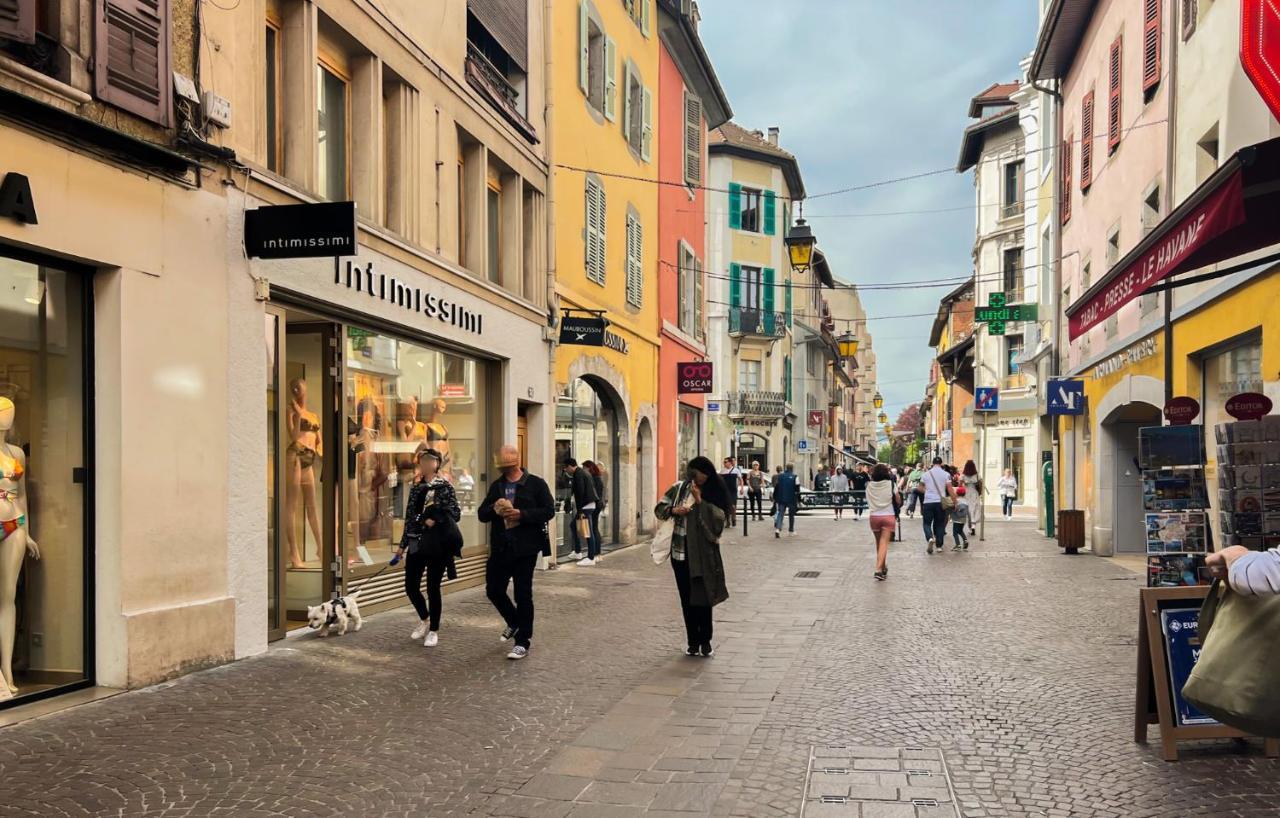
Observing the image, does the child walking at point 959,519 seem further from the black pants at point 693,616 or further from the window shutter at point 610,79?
the black pants at point 693,616

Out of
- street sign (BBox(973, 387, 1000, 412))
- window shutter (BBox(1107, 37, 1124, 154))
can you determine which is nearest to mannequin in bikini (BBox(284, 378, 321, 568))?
window shutter (BBox(1107, 37, 1124, 154))

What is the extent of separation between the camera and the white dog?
30.9 feet

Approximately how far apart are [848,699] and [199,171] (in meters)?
5.98

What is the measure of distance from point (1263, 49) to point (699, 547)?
5968 mm

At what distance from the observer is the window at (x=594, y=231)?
1867 cm

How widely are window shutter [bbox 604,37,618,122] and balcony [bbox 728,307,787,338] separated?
94.0 feet

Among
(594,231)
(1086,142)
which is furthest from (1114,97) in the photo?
(594,231)

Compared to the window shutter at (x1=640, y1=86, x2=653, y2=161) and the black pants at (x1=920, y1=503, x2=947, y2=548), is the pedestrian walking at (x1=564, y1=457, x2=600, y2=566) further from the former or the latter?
the window shutter at (x1=640, y1=86, x2=653, y2=161)

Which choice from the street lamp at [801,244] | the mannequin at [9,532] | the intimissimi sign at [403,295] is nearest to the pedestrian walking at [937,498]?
the street lamp at [801,244]

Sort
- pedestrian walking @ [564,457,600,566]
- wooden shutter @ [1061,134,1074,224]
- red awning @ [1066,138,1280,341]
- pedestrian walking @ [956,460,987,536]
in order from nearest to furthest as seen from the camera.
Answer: red awning @ [1066,138,1280,341], pedestrian walking @ [564,457,600,566], pedestrian walking @ [956,460,987,536], wooden shutter @ [1061,134,1074,224]

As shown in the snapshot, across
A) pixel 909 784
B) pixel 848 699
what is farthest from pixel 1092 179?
pixel 909 784

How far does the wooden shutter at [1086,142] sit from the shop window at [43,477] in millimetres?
19071

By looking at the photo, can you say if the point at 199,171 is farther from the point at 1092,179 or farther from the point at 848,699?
the point at 1092,179

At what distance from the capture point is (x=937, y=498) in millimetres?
19297
